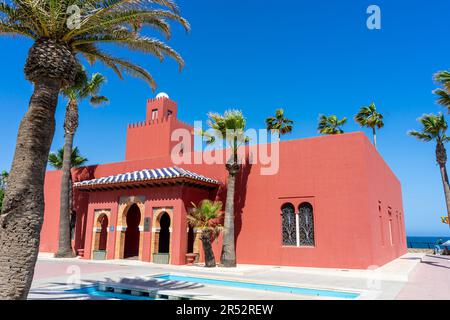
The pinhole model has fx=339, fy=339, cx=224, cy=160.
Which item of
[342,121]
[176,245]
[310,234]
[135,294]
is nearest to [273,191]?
[310,234]

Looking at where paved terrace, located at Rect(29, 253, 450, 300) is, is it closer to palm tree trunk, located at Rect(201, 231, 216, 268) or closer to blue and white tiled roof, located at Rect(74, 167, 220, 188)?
palm tree trunk, located at Rect(201, 231, 216, 268)

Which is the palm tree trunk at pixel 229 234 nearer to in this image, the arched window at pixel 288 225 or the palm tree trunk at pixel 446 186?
the arched window at pixel 288 225

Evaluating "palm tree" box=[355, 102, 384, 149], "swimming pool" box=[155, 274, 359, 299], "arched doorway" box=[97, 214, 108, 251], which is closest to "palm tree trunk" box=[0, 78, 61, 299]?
"swimming pool" box=[155, 274, 359, 299]

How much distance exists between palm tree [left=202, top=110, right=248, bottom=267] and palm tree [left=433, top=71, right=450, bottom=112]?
9.13 metres

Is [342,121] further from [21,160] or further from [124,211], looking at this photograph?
[21,160]

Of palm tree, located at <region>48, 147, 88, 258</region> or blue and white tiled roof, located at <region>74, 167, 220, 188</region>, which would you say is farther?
palm tree, located at <region>48, 147, 88, 258</region>

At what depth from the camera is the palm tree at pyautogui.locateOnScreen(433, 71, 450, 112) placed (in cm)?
1530

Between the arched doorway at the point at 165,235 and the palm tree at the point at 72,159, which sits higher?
the palm tree at the point at 72,159

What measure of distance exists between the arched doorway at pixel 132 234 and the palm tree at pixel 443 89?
18139mm

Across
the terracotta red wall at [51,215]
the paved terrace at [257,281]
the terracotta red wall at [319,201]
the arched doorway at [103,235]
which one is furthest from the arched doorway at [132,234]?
the paved terrace at [257,281]

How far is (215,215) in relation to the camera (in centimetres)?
1588

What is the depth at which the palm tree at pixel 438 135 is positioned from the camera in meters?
22.2

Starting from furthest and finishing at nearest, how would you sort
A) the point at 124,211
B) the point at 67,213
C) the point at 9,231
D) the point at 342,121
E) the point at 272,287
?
the point at 342,121
the point at 67,213
the point at 124,211
the point at 272,287
the point at 9,231
